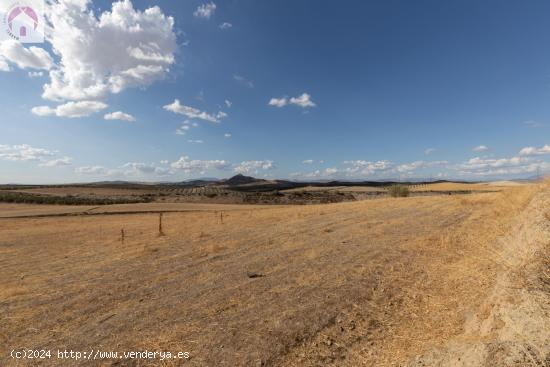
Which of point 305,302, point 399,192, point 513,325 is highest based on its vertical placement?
point 399,192

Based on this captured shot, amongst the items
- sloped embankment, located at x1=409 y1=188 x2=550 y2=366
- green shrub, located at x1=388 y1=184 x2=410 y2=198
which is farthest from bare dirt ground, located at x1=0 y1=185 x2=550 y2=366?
green shrub, located at x1=388 y1=184 x2=410 y2=198

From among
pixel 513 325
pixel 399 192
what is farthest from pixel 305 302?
pixel 399 192

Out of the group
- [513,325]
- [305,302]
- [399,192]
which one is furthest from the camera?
[399,192]

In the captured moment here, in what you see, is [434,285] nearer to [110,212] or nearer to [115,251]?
[115,251]

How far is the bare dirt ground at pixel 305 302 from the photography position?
4996mm

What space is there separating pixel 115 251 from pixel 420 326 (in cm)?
1377

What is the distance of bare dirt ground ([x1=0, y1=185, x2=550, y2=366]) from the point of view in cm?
500

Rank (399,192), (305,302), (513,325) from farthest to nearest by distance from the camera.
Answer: (399,192)
(305,302)
(513,325)

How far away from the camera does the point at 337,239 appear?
14.4 meters

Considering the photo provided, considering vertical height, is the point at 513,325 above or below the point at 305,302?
above

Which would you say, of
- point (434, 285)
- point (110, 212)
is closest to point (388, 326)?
point (434, 285)

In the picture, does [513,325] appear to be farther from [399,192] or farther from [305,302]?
[399,192]

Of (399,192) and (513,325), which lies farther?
(399,192)

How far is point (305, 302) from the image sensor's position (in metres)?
7.26
